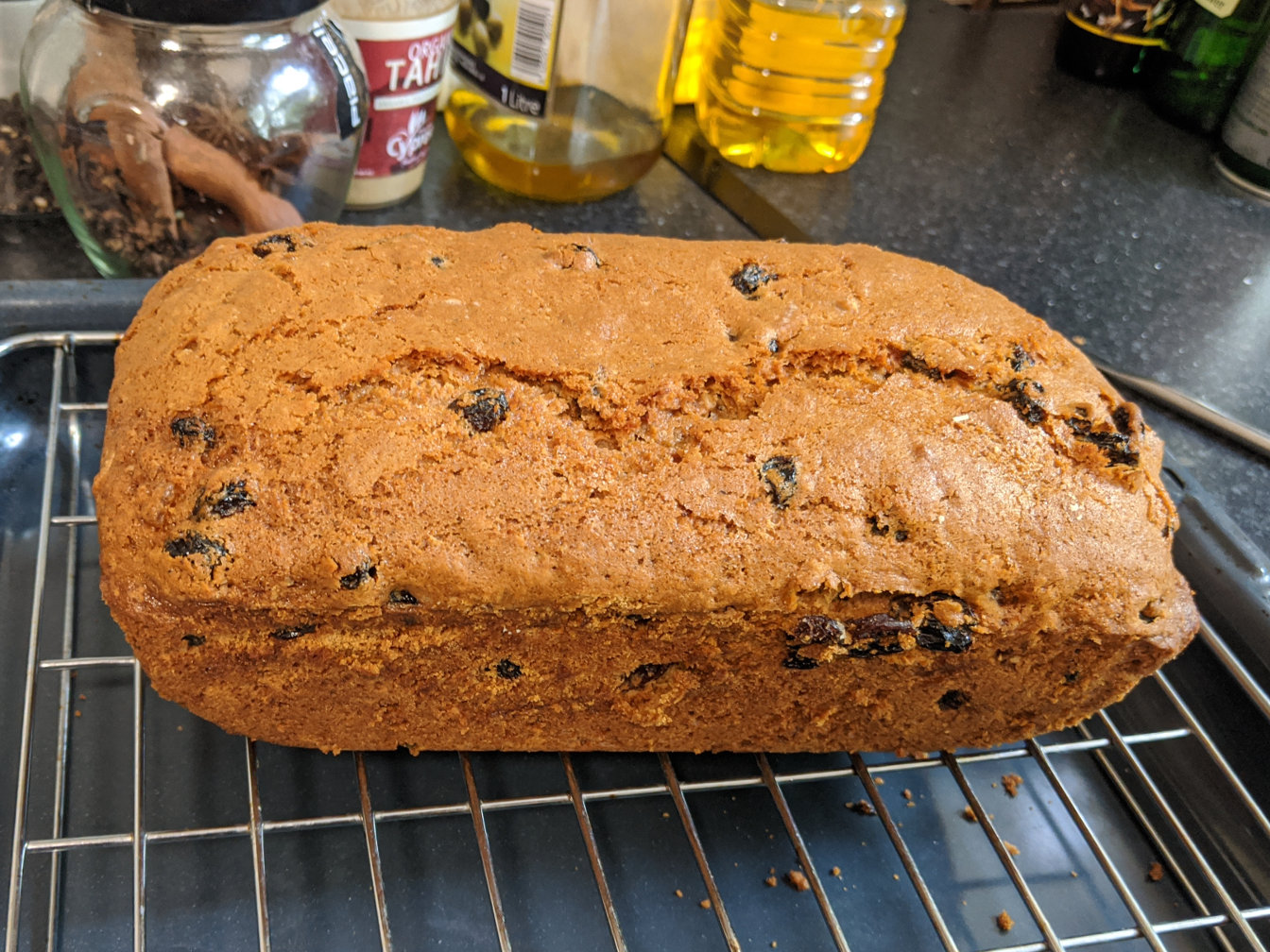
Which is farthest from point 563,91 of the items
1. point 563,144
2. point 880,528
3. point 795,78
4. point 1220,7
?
point 1220,7

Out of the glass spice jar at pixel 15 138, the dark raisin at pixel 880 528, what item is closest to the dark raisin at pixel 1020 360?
the dark raisin at pixel 880 528

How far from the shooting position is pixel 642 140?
5.24 ft

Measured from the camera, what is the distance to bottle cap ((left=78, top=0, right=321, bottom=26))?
0.95m

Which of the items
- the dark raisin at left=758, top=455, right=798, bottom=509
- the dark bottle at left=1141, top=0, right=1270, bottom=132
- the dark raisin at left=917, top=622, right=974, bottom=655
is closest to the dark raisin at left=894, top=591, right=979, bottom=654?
the dark raisin at left=917, top=622, right=974, bottom=655

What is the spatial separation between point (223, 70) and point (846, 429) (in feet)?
2.81

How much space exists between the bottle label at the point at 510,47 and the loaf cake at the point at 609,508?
0.57 m

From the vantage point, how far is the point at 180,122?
1127 millimetres

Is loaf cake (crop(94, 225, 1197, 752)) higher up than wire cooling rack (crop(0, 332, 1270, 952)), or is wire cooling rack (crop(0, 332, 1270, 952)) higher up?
loaf cake (crop(94, 225, 1197, 752))

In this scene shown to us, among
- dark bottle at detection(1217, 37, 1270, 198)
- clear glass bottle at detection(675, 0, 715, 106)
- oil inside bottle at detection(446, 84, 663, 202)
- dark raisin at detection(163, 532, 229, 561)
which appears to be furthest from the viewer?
dark bottle at detection(1217, 37, 1270, 198)

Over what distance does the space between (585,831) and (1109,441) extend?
62 cm

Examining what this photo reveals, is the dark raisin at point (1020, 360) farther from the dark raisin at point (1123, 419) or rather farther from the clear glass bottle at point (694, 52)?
the clear glass bottle at point (694, 52)

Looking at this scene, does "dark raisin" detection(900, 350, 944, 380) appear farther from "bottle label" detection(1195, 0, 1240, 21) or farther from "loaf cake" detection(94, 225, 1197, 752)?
"bottle label" detection(1195, 0, 1240, 21)

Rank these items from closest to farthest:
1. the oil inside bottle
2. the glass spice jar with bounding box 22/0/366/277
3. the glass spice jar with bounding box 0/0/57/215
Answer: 1. the glass spice jar with bounding box 22/0/366/277
2. the glass spice jar with bounding box 0/0/57/215
3. the oil inside bottle

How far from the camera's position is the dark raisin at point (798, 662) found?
2.84 ft
